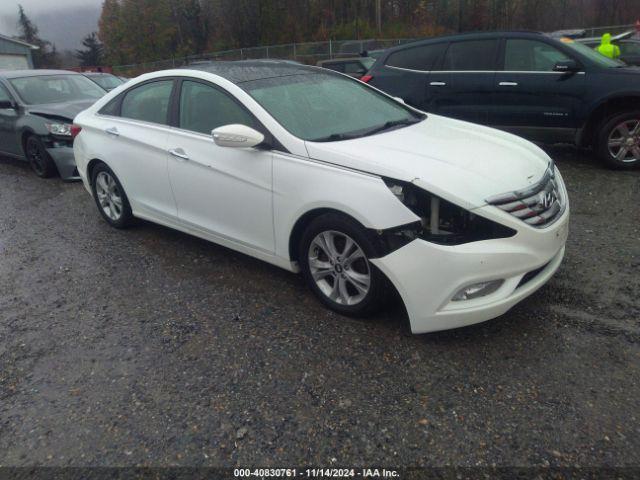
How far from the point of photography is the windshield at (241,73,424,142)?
11.8 feet

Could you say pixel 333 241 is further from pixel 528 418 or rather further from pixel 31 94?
pixel 31 94

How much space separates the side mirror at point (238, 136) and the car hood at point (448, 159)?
1.23 feet

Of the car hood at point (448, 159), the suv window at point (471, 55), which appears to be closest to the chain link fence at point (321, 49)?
the suv window at point (471, 55)

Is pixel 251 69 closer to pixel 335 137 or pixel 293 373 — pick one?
pixel 335 137

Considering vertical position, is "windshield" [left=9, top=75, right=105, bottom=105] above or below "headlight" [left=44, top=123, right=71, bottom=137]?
above

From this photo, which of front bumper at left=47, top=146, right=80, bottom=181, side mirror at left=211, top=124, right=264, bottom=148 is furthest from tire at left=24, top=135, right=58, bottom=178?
side mirror at left=211, top=124, right=264, bottom=148

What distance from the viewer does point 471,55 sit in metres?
7.14

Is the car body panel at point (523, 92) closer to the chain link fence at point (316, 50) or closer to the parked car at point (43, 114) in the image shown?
the parked car at point (43, 114)

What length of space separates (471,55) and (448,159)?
15.4ft

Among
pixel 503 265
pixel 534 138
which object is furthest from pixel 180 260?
pixel 534 138

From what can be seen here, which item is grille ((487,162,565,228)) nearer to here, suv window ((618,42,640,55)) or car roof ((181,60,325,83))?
car roof ((181,60,325,83))

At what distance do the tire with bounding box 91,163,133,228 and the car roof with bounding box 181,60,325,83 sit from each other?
1401 mm

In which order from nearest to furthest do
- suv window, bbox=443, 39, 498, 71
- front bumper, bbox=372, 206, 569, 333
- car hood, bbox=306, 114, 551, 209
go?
front bumper, bbox=372, 206, 569, 333
car hood, bbox=306, 114, 551, 209
suv window, bbox=443, 39, 498, 71

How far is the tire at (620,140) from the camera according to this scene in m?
6.12
